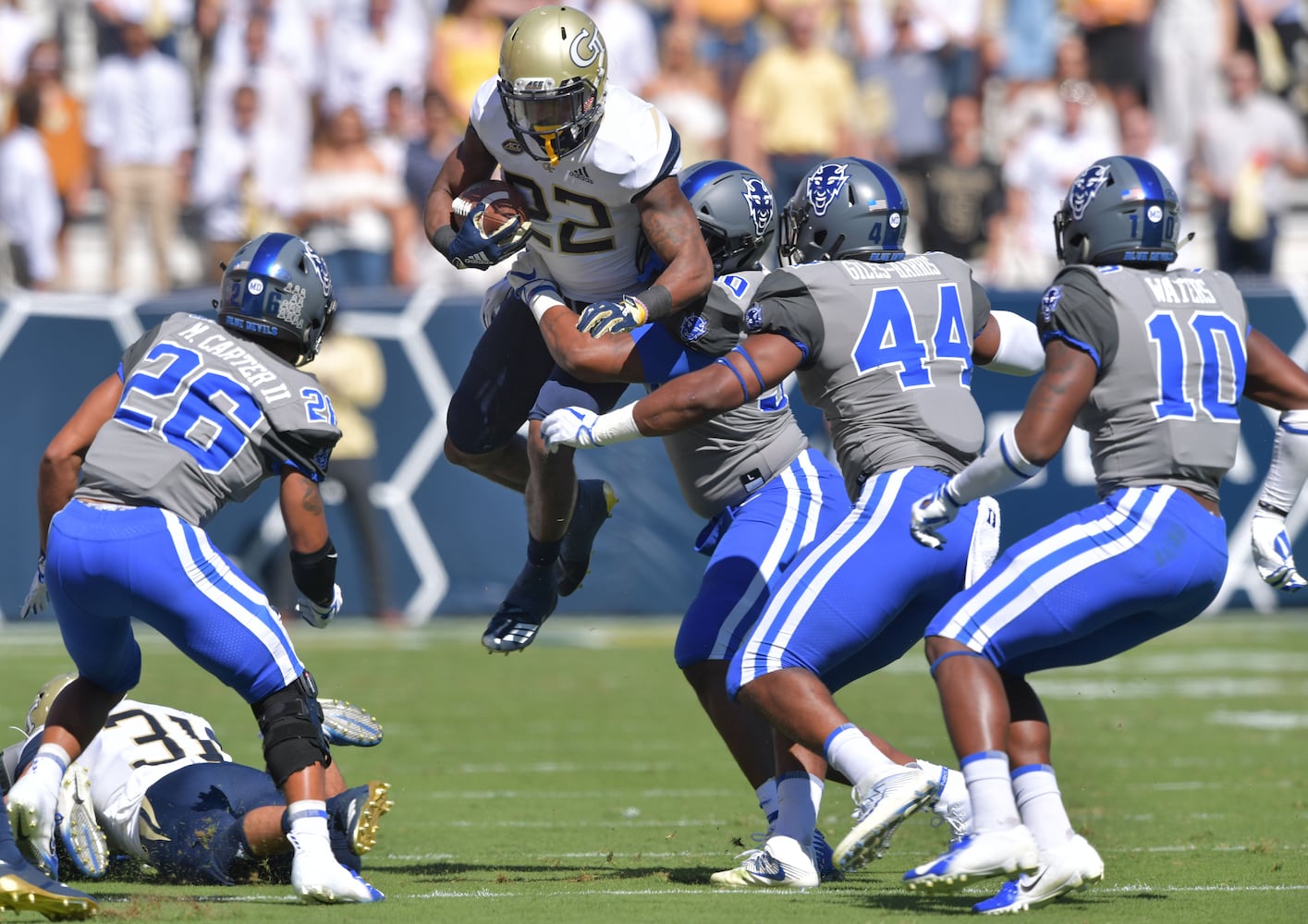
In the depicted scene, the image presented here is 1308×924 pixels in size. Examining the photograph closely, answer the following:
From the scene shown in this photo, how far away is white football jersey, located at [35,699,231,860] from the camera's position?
5.25 metres

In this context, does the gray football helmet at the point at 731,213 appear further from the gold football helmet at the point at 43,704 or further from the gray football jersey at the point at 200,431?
the gold football helmet at the point at 43,704

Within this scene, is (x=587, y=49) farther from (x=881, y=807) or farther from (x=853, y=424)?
(x=881, y=807)

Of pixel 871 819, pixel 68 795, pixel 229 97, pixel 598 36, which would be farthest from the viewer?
pixel 229 97

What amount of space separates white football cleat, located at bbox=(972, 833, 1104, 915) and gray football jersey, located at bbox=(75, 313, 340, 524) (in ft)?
6.73

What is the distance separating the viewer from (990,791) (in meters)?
4.39

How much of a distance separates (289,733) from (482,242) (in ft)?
5.62

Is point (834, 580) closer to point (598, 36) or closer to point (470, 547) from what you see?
point (598, 36)

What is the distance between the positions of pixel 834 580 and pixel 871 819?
654 millimetres

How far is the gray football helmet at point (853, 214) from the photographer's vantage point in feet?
17.1

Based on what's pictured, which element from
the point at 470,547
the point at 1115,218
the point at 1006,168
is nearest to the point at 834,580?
the point at 1115,218

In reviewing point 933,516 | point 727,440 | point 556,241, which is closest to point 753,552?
point 727,440

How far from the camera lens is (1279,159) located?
13.5m

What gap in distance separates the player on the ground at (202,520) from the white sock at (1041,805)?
1630mm

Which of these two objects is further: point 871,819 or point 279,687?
point 279,687
